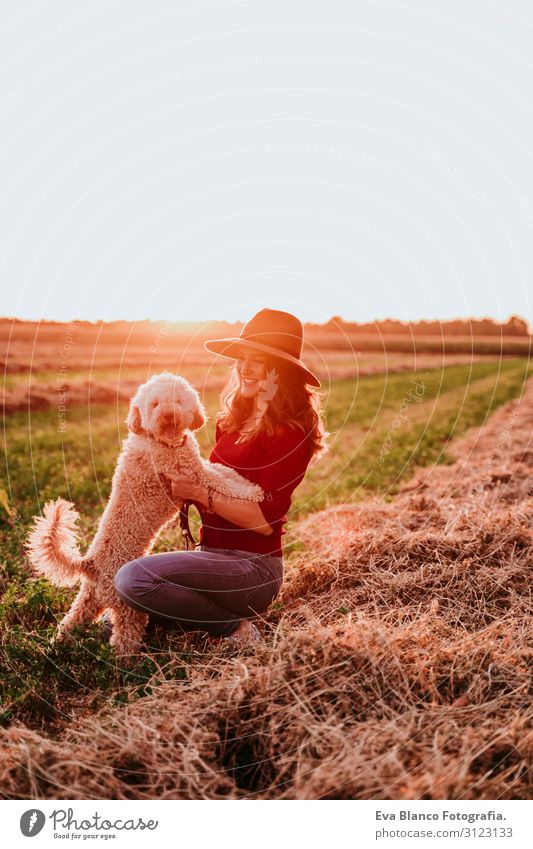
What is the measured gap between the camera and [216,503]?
441 cm

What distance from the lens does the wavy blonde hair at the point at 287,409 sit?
15.1ft

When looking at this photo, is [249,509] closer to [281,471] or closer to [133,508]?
[281,471]

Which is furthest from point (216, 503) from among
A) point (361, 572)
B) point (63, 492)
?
point (63, 492)

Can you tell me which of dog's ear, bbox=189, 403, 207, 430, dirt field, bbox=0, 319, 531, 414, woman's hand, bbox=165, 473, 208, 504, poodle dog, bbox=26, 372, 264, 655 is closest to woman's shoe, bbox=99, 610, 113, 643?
poodle dog, bbox=26, 372, 264, 655

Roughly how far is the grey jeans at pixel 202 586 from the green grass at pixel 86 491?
282 mm

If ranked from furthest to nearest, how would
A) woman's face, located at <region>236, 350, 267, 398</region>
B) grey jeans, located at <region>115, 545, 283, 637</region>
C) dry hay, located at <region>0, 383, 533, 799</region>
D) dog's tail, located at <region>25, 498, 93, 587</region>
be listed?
woman's face, located at <region>236, 350, 267, 398</region>, dog's tail, located at <region>25, 498, 93, 587</region>, grey jeans, located at <region>115, 545, 283, 637</region>, dry hay, located at <region>0, 383, 533, 799</region>

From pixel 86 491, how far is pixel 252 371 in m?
4.86

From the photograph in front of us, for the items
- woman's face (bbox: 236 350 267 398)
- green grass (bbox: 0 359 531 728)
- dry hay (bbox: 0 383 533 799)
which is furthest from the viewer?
woman's face (bbox: 236 350 267 398)

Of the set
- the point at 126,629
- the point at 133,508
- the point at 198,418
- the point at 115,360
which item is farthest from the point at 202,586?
the point at 115,360

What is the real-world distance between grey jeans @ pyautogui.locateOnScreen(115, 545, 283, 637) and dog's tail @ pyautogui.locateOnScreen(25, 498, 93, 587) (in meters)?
0.35

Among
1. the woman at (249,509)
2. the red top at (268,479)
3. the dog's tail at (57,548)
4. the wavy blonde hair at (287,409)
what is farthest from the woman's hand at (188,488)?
the dog's tail at (57,548)

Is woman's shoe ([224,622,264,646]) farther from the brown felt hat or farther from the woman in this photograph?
the brown felt hat

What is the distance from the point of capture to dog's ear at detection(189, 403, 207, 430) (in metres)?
4.53
